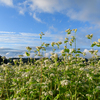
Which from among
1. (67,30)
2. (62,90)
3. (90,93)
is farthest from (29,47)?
(90,93)

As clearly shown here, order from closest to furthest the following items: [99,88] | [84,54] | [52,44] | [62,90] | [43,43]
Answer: [62,90]
[99,88]
[52,44]
[43,43]
[84,54]

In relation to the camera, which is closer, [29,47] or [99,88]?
[99,88]

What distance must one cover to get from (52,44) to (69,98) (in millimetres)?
2892

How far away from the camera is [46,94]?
3619 mm

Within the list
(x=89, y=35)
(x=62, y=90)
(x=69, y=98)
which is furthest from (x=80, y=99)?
(x=89, y=35)

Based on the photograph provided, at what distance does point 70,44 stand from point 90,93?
2.91 m

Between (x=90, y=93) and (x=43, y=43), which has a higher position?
(x=43, y=43)

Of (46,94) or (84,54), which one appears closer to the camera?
(46,94)

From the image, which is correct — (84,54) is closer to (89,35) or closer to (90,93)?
(89,35)

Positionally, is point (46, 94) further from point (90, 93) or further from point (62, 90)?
point (90, 93)

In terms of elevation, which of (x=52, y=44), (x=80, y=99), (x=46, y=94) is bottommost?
(x=80, y=99)

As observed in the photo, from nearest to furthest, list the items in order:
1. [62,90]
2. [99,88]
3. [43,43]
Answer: [62,90], [99,88], [43,43]

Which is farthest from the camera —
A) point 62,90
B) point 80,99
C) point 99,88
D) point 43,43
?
point 43,43

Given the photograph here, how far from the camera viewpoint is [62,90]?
122 inches
